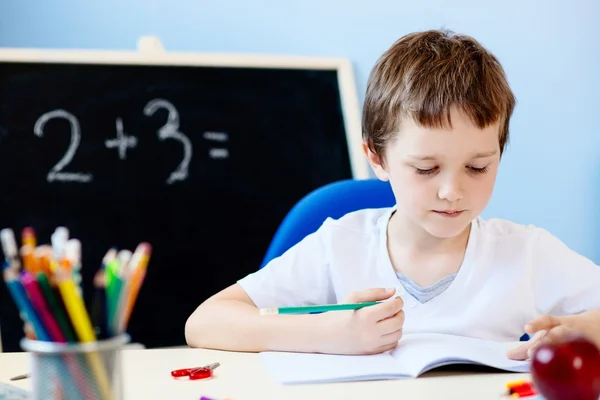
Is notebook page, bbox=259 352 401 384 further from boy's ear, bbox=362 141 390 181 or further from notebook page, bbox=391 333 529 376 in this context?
boy's ear, bbox=362 141 390 181

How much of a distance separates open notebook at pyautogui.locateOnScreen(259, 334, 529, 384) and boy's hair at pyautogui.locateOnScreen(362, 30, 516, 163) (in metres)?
0.30

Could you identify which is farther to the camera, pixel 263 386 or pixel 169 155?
pixel 169 155

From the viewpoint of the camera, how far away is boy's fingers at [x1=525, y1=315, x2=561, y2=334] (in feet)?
2.79

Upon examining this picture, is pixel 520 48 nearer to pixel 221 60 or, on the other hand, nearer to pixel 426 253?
pixel 221 60

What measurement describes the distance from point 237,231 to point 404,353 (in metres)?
1.10

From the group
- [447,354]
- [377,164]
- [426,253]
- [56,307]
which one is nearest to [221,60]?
[377,164]

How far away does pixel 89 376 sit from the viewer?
0.55 meters

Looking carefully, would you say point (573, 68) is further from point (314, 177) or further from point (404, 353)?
point (404, 353)

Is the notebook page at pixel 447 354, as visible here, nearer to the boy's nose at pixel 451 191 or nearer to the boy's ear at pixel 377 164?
the boy's nose at pixel 451 191

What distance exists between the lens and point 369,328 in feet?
3.03

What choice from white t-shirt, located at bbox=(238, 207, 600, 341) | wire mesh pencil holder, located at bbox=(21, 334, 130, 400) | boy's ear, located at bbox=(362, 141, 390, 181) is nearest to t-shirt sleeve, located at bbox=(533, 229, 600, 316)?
white t-shirt, located at bbox=(238, 207, 600, 341)

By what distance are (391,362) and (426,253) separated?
34 centimetres

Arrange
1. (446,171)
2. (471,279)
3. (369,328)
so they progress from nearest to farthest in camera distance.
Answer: (369,328) < (446,171) < (471,279)

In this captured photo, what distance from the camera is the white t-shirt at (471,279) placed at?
3.66 ft
